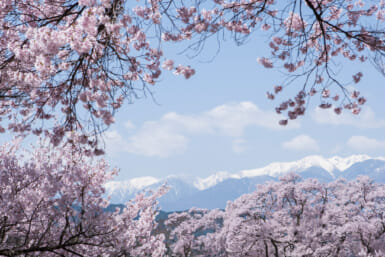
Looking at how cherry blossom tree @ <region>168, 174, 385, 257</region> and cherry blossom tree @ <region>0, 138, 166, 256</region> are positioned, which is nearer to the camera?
cherry blossom tree @ <region>0, 138, 166, 256</region>

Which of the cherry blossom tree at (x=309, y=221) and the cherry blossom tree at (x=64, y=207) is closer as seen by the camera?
the cherry blossom tree at (x=64, y=207)

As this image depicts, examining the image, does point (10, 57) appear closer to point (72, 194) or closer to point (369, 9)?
point (72, 194)

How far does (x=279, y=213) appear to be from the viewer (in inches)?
780

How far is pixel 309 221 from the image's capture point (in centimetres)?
2020

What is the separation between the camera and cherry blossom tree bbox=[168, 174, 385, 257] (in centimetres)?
1648

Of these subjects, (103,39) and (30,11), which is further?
(30,11)

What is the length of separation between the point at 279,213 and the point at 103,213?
1495 centimetres

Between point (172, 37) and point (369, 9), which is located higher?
point (369, 9)

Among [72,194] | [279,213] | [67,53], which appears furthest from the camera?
[279,213]

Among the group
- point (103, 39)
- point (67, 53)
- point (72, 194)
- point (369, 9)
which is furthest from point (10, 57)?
point (369, 9)

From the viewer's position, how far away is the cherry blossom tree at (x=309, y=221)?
16.5 m

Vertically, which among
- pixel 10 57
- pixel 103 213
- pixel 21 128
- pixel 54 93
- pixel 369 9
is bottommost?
pixel 103 213

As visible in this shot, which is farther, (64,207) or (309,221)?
(309,221)

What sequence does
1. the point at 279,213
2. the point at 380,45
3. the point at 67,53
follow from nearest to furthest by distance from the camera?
the point at 67,53
the point at 380,45
the point at 279,213
